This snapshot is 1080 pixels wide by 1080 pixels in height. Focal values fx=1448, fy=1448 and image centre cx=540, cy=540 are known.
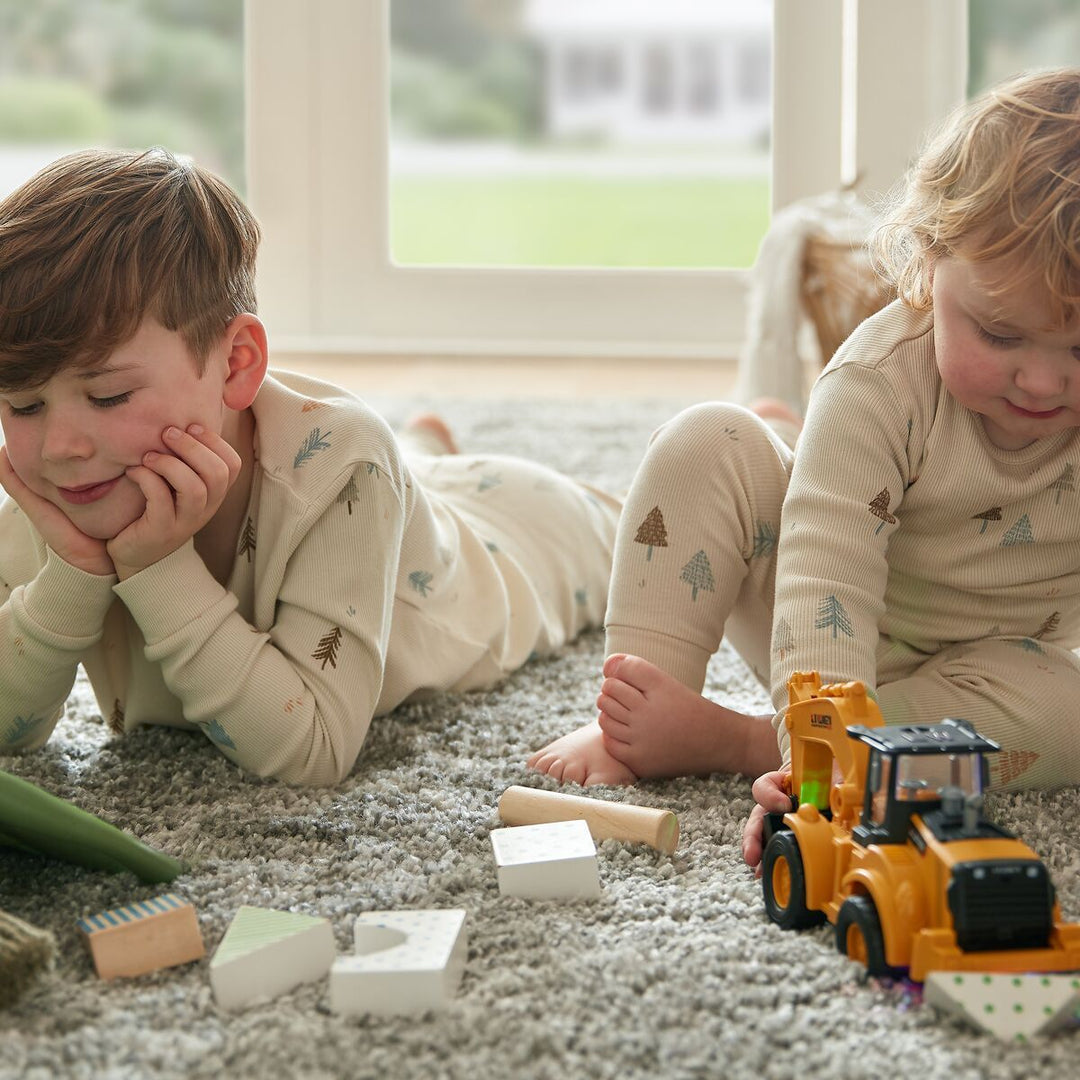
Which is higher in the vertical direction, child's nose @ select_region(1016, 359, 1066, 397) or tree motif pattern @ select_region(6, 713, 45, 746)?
child's nose @ select_region(1016, 359, 1066, 397)

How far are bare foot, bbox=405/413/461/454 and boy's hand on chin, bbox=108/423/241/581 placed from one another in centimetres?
72

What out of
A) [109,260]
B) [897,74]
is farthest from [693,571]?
[897,74]

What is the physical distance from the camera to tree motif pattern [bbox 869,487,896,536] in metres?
0.92

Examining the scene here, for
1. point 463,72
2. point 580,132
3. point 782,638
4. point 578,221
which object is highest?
point 463,72

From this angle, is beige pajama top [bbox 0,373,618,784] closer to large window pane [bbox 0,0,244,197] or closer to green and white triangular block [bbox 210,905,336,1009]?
green and white triangular block [bbox 210,905,336,1009]

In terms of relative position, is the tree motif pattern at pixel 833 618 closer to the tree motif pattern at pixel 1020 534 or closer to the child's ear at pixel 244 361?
the tree motif pattern at pixel 1020 534

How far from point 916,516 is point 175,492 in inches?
19.1

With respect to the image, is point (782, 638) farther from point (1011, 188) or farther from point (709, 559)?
point (1011, 188)

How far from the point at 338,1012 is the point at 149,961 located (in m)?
0.11

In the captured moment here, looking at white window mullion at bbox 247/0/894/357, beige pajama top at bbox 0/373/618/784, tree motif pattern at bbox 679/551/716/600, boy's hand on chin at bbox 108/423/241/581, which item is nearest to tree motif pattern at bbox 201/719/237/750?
beige pajama top at bbox 0/373/618/784

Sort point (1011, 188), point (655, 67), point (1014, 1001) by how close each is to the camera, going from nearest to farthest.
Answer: point (1014, 1001)
point (1011, 188)
point (655, 67)

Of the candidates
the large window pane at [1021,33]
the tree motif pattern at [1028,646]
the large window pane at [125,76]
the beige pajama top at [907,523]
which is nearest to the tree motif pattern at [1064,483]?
the beige pajama top at [907,523]

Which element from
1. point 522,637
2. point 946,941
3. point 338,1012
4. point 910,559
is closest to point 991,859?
point 946,941

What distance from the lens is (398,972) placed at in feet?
2.06
